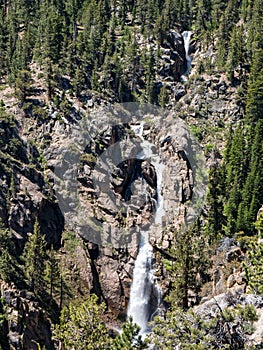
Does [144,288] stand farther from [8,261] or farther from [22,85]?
[22,85]

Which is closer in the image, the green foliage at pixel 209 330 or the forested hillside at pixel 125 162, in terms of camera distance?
the green foliage at pixel 209 330

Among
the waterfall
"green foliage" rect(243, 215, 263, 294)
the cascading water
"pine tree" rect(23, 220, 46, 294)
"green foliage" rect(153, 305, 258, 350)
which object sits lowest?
the cascading water

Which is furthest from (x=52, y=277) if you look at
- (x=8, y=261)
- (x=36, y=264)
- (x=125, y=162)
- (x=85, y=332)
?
(x=85, y=332)

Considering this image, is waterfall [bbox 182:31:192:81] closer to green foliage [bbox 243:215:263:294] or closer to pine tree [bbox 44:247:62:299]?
pine tree [bbox 44:247:62:299]

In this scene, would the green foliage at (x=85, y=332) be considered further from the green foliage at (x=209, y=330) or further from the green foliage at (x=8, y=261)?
the green foliage at (x=8, y=261)

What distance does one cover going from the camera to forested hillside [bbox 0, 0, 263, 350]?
1747 inches

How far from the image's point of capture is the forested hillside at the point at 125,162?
44381 mm

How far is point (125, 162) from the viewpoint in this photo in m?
73.8

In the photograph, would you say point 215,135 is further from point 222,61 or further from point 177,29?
point 177,29

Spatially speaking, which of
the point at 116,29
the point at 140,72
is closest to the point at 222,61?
the point at 140,72

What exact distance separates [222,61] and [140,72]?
17951 mm

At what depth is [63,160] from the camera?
231ft

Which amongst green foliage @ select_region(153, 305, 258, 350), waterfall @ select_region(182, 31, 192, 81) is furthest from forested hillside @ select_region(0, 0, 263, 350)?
waterfall @ select_region(182, 31, 192, 81)

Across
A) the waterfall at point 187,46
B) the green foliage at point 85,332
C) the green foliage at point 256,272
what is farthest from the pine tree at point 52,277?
the waterfall at point 187,46
